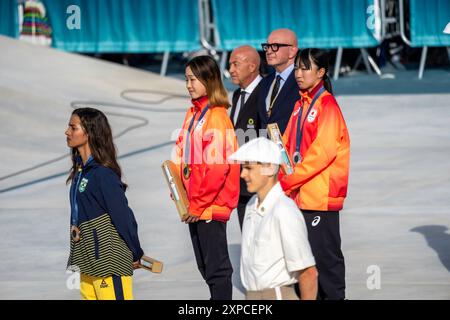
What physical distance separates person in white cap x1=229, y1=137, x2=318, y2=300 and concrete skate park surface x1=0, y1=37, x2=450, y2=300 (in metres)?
3.09

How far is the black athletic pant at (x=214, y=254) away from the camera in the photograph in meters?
7.69

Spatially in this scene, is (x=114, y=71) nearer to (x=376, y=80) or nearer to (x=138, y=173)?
(x=376, y=80)

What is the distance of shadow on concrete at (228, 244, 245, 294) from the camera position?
908 cm

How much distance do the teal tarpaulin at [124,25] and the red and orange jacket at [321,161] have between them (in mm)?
15962

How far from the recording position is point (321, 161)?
7359mm

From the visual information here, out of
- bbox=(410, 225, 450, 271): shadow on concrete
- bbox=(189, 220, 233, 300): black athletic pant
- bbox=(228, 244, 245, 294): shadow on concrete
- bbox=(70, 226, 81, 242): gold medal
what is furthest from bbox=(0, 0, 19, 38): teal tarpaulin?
bbox=(70, 226, 81, 242): gold medal

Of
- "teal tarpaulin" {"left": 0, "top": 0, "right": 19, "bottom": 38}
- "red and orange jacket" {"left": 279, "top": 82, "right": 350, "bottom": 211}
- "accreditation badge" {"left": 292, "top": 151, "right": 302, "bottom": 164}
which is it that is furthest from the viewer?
"teal tarpaulin" {"left": 0, "top": 0, "right": 19, "bottom": 38}

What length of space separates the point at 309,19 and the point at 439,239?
12655 millimetres

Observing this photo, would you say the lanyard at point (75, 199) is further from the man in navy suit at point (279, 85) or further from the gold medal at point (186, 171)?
the man in navy suit at point (279, 85)

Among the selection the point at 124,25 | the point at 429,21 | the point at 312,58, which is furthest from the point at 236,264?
the point at 124,25

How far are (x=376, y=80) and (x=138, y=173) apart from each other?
32.7ft

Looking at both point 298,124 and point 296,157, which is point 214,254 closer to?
point 296,157

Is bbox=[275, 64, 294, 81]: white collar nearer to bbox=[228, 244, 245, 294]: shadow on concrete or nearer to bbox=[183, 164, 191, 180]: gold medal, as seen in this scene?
bbox=[183, 164, 191, 180]: gold medal
